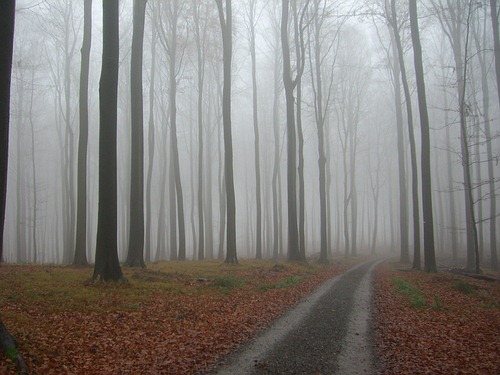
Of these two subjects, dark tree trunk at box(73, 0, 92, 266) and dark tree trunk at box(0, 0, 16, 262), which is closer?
dark tree trunk at box(0, 0, 16, 262)

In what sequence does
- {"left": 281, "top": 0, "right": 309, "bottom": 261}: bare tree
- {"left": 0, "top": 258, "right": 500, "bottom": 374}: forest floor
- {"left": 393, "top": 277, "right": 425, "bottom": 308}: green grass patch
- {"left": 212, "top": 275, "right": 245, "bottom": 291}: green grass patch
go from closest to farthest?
{"left": 0, "top": 258, "right": 500, "bottom": 374}: forest floor < {"left": 393, "top": 277, "right": 425, "bottom": 308}: green grass patch < {"left": 212, "top": 275, "right": 245, "bottom": 291}: green grass patch < {"left": 281, "top": 0, "right": 309, "bottom": 261}: bare tree

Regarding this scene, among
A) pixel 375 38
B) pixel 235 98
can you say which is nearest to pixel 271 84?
pixel 235 98

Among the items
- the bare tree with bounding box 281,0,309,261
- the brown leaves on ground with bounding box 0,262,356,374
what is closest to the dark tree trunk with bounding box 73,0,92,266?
the brown leaves on ground with bounding box 0,262,356,374

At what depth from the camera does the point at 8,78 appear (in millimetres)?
5234

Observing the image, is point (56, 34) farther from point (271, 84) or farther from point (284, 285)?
point (284, 285)

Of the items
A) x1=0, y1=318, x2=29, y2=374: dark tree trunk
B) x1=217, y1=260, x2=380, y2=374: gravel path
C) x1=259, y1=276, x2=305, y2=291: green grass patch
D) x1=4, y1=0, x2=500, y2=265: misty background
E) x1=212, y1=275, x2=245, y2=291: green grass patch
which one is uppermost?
x1=4, y1=0, x2=500, y2=265: misty background

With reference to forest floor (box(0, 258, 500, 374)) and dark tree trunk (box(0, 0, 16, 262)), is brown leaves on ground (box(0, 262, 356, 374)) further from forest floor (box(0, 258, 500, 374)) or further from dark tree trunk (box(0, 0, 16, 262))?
dark tree trunk (box(0, 0, 16, 262))

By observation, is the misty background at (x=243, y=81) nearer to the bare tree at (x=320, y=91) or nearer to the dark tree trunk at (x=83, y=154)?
the bare tree at (x=320, y=91)

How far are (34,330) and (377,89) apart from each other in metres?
38.2

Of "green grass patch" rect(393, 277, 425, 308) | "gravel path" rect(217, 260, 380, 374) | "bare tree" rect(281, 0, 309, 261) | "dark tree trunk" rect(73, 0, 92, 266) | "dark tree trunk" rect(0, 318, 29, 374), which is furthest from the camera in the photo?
"bare tree" rect(281, 0, 309, 261)

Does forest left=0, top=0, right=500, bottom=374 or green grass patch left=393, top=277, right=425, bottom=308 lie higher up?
forest left=0, top=0, right=500, bottom=374

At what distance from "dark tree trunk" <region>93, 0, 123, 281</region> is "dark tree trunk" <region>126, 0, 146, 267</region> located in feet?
13.1

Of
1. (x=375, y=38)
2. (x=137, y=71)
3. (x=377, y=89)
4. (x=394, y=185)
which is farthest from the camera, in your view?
(x=394, y=185)

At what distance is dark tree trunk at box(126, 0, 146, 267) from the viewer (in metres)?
13.9
